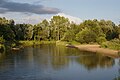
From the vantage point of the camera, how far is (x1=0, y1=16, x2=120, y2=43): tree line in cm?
9250

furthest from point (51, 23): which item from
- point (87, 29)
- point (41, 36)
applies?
point (87, 29)

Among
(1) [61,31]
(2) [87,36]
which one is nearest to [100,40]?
(2) [87,36]

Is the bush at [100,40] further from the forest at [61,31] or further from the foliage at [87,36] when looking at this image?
the foliage at [87,36]

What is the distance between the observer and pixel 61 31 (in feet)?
401

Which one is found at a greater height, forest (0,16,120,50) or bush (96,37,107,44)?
forest (0,16,120,50)

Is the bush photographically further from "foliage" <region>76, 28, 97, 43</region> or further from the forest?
"foliage" <region>76, 28, 97, 43</region>

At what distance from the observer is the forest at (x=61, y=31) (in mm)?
90262

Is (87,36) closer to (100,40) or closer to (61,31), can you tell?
(100,40)

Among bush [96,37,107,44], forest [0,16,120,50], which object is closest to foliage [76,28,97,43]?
forest [0,16,120,50]

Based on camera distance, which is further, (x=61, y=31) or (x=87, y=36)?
(x=61, y=31)

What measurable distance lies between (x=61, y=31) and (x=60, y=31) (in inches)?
18.9

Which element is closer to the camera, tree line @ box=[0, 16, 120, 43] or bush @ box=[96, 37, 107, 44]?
bush @ box=[96, 37, 107, 44]

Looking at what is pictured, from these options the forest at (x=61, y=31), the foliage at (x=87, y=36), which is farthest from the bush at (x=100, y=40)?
the foliage at (x=87, y=36)

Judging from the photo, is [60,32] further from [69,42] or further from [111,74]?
[111,74]
